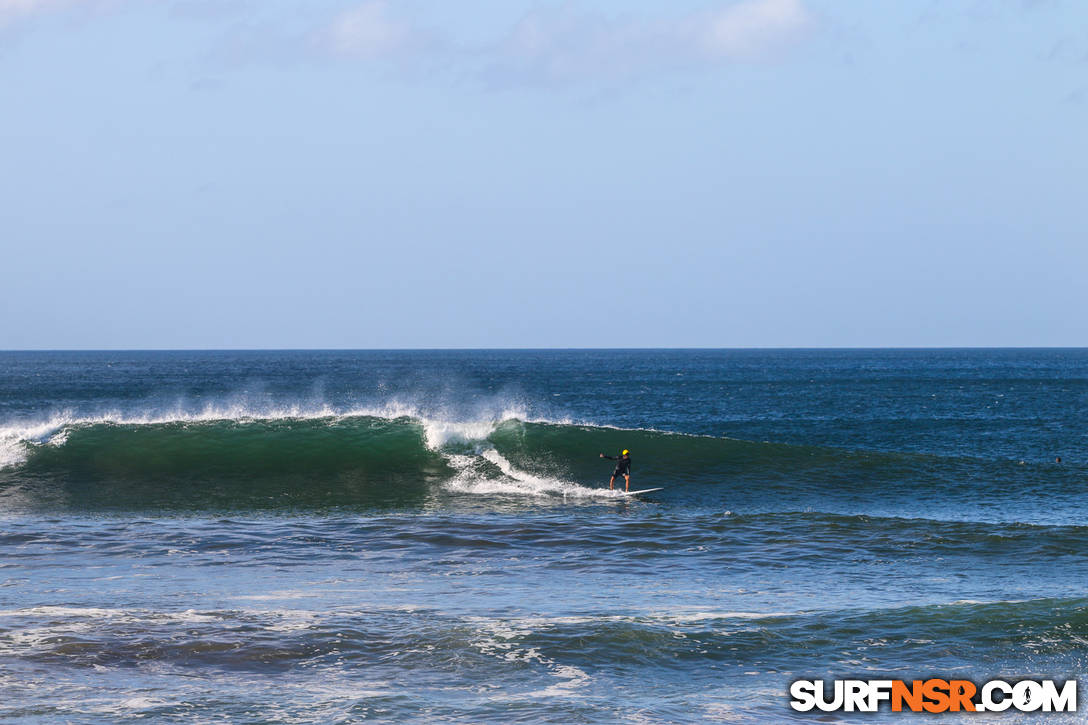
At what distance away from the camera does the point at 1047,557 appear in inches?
712

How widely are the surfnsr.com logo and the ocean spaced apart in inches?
9.7

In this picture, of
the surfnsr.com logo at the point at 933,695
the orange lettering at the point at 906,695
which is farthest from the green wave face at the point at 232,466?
the orange lettering at the point at 906,695

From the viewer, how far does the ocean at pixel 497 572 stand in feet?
35.6

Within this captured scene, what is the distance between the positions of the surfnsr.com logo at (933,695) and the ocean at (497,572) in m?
0.25

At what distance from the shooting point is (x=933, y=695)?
10742 millimetres

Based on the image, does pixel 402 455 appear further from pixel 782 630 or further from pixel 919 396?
pixel 919 396

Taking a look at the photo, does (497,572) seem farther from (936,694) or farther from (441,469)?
(441,469)

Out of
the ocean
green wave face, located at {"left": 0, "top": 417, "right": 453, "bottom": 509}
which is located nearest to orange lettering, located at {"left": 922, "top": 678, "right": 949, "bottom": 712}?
the ocean

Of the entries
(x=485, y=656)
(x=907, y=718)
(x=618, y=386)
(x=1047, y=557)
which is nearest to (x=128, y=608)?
(x=485, y=656)

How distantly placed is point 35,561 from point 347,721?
9.89m

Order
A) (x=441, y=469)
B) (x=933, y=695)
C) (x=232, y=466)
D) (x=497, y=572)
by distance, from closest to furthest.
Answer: (x=933, y=695)
(x=497, y=572)
(x=441, y=469)
(x=232, y=466)

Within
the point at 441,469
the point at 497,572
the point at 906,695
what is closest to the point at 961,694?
the point at 906,695

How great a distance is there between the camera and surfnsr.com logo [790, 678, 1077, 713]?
10352 mm

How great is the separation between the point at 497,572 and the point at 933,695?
765 cm
